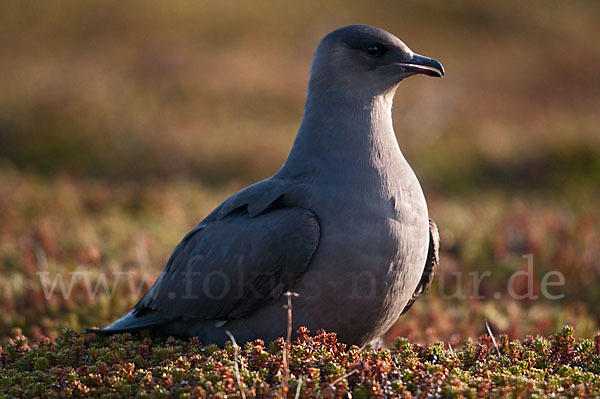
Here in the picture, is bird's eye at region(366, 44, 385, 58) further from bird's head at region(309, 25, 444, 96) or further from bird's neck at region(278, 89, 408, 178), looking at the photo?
bird's neck at region(278, 89, 408, 178)

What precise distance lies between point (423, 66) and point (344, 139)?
2.57ft

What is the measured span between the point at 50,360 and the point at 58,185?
6.13 meters

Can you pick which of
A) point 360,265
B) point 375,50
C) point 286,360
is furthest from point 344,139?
point 286,360

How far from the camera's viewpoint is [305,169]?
427 centimetres

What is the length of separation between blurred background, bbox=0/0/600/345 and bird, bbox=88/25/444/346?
142 centimetres

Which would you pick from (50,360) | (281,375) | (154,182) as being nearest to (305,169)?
(281,375)

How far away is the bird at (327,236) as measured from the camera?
12.9 ft

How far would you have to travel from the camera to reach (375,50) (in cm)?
455

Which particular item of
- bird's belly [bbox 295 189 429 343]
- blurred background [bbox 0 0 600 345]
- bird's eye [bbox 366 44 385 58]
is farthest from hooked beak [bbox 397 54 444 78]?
blurred background [bbox 0 0 600 345]

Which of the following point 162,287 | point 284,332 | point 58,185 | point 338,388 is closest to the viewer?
point 338,388

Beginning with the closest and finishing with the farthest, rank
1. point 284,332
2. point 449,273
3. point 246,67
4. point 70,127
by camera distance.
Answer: point 284,332 < point 449,273 < point 70,127 < point 246,67

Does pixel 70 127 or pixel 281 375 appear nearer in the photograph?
pixel 281 375

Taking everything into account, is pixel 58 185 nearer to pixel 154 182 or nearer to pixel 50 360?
pixel 154 182

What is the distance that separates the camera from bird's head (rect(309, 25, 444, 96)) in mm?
4488
